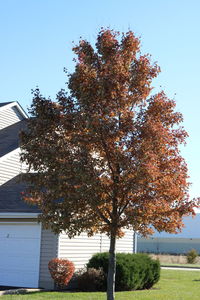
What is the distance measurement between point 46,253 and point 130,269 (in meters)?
3.35

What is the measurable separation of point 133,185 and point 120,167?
Answer: 549 millimetres

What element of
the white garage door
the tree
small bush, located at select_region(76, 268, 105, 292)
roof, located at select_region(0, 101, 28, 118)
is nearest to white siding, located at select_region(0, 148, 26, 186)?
the white garage door

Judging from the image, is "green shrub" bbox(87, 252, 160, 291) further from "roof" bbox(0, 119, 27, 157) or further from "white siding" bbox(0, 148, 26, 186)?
"roof" bbox(0, 119, 27, 157)

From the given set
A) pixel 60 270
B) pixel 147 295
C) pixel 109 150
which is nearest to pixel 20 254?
pixel 60 270

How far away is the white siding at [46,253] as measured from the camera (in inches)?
757

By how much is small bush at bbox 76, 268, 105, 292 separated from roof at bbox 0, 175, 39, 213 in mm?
3054

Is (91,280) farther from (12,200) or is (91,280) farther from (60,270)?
(12,200)

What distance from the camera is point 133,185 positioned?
11945mm

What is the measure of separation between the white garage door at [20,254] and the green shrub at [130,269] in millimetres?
2271

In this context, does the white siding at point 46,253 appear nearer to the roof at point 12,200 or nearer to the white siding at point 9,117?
the roof at point 12,200

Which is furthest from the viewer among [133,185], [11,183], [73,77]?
[11,183]

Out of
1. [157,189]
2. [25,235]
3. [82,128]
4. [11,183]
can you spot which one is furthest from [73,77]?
[11,183]

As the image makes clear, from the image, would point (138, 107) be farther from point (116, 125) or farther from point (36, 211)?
point (36, 211)

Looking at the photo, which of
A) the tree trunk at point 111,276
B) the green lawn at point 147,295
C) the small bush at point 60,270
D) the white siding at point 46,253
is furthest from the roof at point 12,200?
the tree trunk at point 111,276
